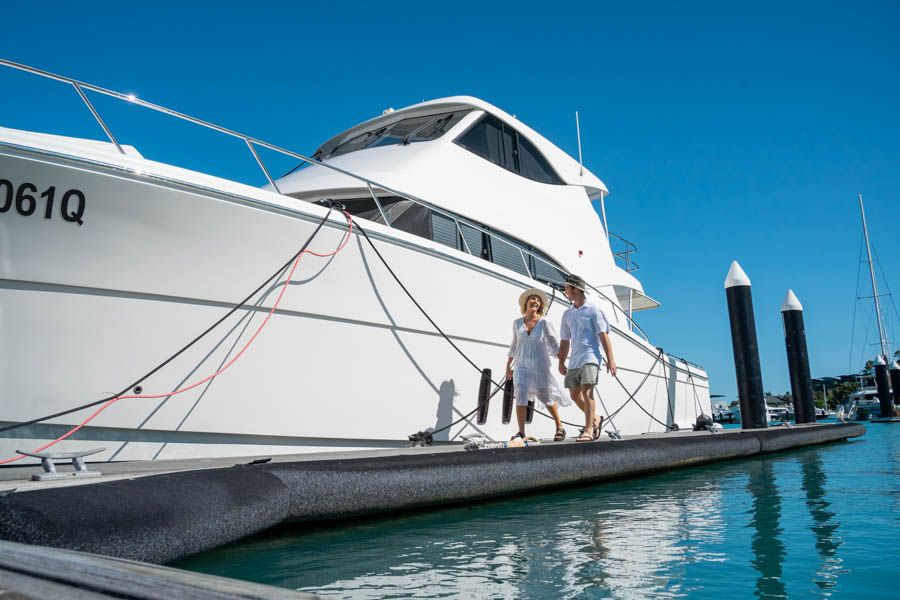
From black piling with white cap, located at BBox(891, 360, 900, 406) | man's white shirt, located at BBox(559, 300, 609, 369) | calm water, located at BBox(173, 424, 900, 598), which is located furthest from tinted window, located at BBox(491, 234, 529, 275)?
black piling with white cap, located at BBox(891, 360, 900, 406)

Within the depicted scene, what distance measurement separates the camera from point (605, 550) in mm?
2736

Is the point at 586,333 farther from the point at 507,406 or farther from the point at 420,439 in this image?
the point at 420,439

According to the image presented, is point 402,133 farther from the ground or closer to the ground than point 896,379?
farther from the ground

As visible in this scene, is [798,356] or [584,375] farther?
[798,356]

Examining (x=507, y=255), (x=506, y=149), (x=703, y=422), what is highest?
(x=506, y=149)

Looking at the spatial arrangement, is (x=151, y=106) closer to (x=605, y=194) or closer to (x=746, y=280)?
(x=605, y=194)

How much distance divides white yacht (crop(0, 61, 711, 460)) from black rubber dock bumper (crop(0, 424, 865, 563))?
143 cm

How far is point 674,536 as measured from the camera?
9.90 feet

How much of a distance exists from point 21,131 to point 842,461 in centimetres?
796

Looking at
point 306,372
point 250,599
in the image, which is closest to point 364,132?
point 306,372

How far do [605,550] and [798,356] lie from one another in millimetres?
12848

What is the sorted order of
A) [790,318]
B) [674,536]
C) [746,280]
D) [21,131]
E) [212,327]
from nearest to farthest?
[674,536], [21,131], [212,327], [746,280], [790,318]

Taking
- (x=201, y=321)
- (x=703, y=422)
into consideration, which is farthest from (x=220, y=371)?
(x=703, y=422)

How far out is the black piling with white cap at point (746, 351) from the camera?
1156 cm
